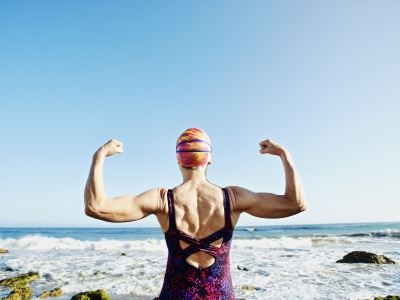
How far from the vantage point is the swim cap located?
2291 mm

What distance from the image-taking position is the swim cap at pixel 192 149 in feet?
7.52

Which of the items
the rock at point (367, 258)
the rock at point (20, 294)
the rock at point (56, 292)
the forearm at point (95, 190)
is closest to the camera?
the forearm at point (95, 190)

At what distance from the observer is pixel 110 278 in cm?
1070

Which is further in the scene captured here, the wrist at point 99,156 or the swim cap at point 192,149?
the swim cap at point 192,149

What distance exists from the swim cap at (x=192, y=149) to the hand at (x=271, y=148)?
15.9 inches

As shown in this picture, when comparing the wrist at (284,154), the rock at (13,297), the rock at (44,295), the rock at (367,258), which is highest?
the wrist at (284,154)

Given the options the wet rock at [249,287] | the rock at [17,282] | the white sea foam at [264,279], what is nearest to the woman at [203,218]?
the white sea foam at [264,279]

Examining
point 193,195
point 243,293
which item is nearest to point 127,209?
point 193,195

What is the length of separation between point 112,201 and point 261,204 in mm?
984

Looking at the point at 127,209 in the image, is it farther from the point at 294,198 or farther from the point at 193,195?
the point at 294,198

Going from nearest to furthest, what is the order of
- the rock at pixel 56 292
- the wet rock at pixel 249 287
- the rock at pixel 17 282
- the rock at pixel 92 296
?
the rock at pixel 92 296 → the rock at pixel 56 292 → the wet rock at pixel 249 287 → the rock at pixel 17 282

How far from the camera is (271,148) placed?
7.45 feet

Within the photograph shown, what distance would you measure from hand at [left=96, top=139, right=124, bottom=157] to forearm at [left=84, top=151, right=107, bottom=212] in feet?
0.29

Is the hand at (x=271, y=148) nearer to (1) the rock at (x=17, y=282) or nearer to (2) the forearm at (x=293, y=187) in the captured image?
(2) the forearm at (x=293, y=187)
